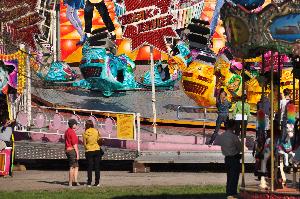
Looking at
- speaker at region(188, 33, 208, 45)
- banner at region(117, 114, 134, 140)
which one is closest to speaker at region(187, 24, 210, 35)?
speaker at region(188, 33, 208, 45)

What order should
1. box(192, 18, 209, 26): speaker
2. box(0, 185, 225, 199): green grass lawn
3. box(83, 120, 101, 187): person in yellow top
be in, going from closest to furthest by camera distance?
box(0, 185, 225, 199): green grass lawn < box(83, 120, 101, 187): person in yellow top < box(192, 18, 209, 26): speaker

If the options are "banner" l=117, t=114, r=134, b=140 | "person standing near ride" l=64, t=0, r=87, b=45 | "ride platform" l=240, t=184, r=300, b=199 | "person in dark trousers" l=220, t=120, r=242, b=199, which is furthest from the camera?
"person standing near ride" l=64, t=0, r=87, b=45

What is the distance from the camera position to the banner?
27.3m

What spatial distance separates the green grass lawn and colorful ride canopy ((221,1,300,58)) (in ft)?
12.6

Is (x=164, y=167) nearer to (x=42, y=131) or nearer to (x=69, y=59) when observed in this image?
(x=42, y=131)

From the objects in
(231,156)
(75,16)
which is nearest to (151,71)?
(75,16)

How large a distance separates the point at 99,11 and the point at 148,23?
7.77 metres

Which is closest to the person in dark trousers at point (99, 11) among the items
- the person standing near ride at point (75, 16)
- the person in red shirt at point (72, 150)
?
the person standing near ride at point (75, 16)

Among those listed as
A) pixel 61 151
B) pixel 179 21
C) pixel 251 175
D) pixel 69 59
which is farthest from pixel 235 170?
pixel 69 59

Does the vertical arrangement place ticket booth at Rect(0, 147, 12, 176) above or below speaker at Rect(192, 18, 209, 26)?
below

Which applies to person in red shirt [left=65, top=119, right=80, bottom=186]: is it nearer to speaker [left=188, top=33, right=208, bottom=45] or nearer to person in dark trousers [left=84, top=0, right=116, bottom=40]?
speaker [left=188, top=33, right=208, bottom=45]

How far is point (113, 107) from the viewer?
38062 mm

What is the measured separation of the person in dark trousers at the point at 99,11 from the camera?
41.9 metres

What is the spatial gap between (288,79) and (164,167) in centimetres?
727
